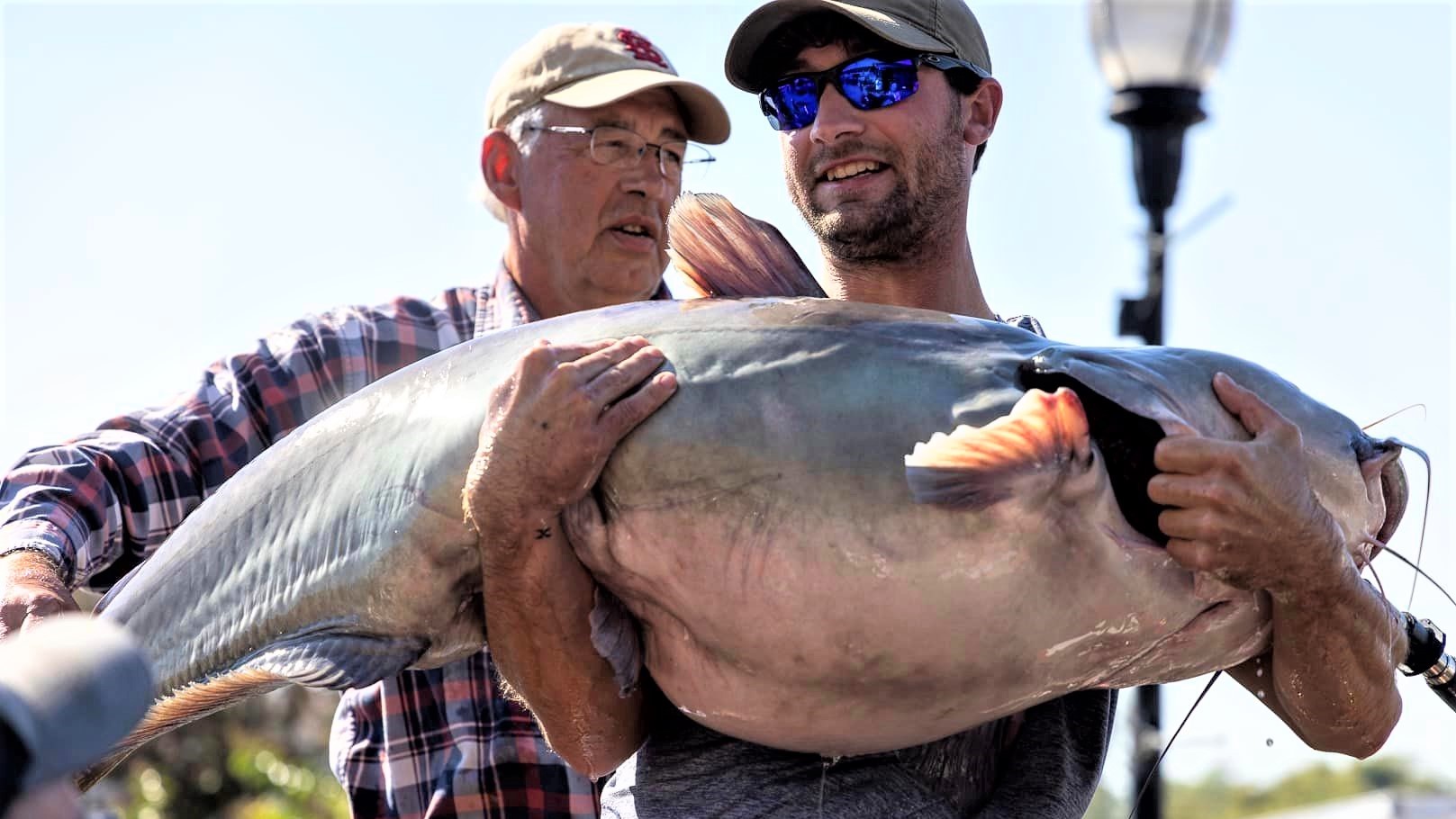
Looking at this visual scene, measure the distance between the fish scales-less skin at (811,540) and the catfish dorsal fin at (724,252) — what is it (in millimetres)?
114

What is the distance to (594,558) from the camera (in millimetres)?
2707

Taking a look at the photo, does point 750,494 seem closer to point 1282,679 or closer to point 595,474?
point 595,474

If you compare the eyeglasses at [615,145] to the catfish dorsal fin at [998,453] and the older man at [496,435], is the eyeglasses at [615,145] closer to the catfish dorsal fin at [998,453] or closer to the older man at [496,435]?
the older man at [496,435]

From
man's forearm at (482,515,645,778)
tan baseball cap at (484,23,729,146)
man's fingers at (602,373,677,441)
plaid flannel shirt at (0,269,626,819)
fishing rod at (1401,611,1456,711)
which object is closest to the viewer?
man's fingers at (602,373,677,441)

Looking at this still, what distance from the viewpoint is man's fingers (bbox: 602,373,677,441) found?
2580 millimetres

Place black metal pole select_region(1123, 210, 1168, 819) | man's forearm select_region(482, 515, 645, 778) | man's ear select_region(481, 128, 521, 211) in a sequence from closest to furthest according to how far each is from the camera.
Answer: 1. man's forearm select_region(482, 515, 645, 778)
2. man's ear select_region(481, 128, 521, 211)
3. black metal pole select_region(1123, 210, 1168, 819)

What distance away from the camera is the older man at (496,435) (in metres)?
2.87

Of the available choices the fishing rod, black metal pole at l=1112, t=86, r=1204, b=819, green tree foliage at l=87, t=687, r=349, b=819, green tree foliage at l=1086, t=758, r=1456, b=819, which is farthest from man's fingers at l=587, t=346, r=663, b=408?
green tree foliage at l=1086, t=758, r=1456, b=819

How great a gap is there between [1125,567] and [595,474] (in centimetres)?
79

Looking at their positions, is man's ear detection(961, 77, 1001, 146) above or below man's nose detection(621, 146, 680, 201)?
above

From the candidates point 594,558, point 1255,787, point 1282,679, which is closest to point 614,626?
point 594,558

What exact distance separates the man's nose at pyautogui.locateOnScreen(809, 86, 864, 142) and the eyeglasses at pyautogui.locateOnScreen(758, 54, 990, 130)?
1 cm

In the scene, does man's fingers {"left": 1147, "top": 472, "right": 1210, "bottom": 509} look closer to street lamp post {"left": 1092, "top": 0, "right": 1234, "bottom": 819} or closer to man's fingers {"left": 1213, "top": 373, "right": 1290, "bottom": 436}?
man's fingers {"left": 1213, "top": 373, "right": 1290, "bottom": 436}

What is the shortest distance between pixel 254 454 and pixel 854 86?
1.86 meters
